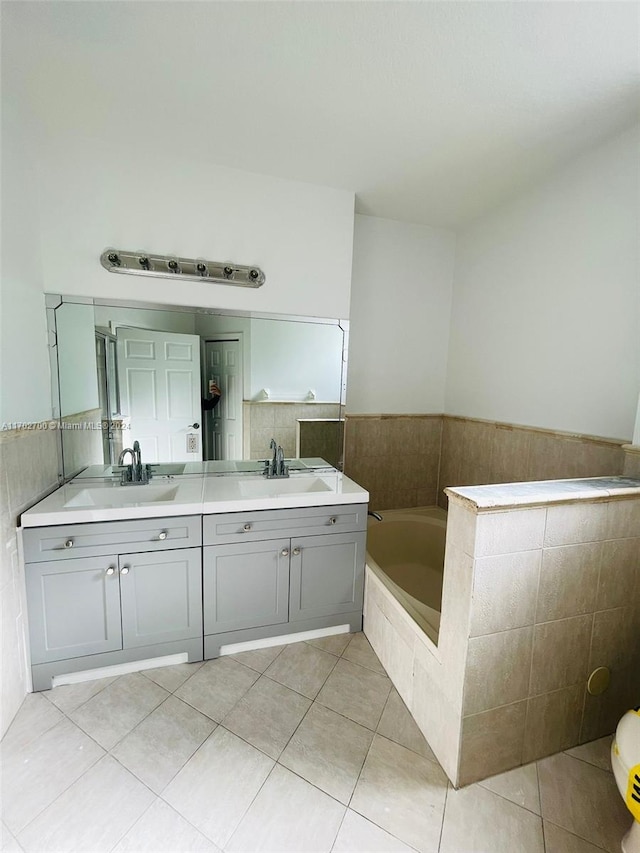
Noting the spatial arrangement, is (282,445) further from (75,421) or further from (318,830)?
(318,830)

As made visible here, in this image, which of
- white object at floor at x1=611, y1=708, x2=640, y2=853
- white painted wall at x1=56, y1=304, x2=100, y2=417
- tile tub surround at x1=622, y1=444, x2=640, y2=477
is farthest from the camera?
white painted wall at x1=56, y1=304, x2=100, y2=417

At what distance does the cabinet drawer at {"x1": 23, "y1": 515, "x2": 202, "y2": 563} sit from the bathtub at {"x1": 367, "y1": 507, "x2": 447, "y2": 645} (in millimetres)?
1381

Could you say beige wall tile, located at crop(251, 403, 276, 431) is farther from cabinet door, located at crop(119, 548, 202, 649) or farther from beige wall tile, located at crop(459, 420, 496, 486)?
beige wall tile, located at crop(459, 420, 496, 486)

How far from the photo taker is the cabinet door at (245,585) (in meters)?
1.69

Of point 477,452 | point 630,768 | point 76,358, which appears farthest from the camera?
point 477,452

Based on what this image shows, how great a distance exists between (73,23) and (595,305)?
2393 millimetres

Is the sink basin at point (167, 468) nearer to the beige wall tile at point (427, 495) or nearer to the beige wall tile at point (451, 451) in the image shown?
the beige wall tile at point (427, 495)

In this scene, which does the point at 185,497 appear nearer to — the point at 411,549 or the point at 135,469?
the point at 135,469

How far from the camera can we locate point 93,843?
1049mm

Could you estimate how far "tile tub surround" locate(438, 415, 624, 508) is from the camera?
1.76 meters

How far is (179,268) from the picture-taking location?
6.17ft

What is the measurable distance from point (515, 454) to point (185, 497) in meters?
1.95

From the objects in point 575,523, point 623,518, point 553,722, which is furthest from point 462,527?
point 553,722

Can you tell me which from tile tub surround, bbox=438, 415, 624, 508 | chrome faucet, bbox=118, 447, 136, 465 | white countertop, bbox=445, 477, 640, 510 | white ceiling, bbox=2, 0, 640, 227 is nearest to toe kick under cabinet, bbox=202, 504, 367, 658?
chrome faucet, bbox=118, 447, 136, 465
